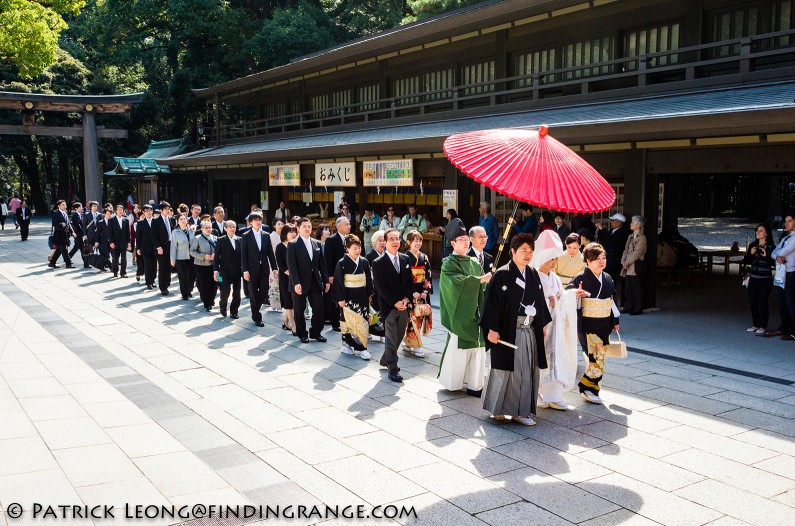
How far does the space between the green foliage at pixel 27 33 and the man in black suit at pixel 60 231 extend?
9820 mm

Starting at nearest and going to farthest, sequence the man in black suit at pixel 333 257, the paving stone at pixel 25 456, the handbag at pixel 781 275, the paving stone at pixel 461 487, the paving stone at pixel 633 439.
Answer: the paving stone at pixel 461 487 < the paving stone at pixel 25 456 < the paving stone at pixel 633 439 < the handbag at pixel 781 275 < the man in black suit at pixel 333 257

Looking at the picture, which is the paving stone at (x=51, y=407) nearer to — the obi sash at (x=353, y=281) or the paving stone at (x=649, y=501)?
the obi sash at (x=353, y=281)

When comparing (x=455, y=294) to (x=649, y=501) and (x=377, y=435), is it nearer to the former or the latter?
(x=377, y=435)

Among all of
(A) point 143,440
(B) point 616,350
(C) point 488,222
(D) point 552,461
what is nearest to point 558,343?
(B) point 616,350

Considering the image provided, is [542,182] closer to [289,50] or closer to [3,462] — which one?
[3,462]

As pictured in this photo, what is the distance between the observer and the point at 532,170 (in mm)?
5504

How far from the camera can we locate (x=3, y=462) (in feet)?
17.0

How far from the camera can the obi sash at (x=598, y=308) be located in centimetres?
691

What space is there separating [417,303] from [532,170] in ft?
10.8

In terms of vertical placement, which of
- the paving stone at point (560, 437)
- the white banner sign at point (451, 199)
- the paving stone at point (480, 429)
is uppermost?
the white banner sign at point (451, 199)

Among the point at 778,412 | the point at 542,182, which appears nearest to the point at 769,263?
the point at 778,412

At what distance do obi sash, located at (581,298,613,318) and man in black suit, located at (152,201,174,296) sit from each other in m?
9.76

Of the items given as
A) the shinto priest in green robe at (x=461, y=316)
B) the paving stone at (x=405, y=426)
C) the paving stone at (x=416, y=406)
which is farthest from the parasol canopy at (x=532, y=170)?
the paving stone at (x=416, y=406)

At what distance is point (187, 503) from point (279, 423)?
172cm
